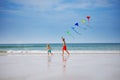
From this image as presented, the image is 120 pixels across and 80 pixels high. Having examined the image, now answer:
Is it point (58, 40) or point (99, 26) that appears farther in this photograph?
point (58, 40)

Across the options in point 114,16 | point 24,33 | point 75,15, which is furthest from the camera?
point 24,33

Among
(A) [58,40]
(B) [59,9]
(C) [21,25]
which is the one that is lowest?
(A) [58,40]

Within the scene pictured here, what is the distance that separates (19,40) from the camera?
41.5ft

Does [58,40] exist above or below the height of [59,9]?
below

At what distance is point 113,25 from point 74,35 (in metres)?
2.45

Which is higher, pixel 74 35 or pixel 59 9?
pixel 59 9

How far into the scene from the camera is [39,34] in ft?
42.3

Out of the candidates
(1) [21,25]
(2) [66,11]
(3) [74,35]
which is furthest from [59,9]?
(1) [21,25]

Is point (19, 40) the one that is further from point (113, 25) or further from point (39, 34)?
point (113, 25)

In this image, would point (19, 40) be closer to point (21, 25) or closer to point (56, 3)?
point (21, 25)

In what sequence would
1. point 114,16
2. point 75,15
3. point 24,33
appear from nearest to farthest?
point 114,16
point 75,15
point 24,33

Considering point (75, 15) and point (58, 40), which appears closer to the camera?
point (75, 15)

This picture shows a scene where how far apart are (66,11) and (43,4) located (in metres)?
1.44

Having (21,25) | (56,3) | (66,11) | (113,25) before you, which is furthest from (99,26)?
(21,25)
